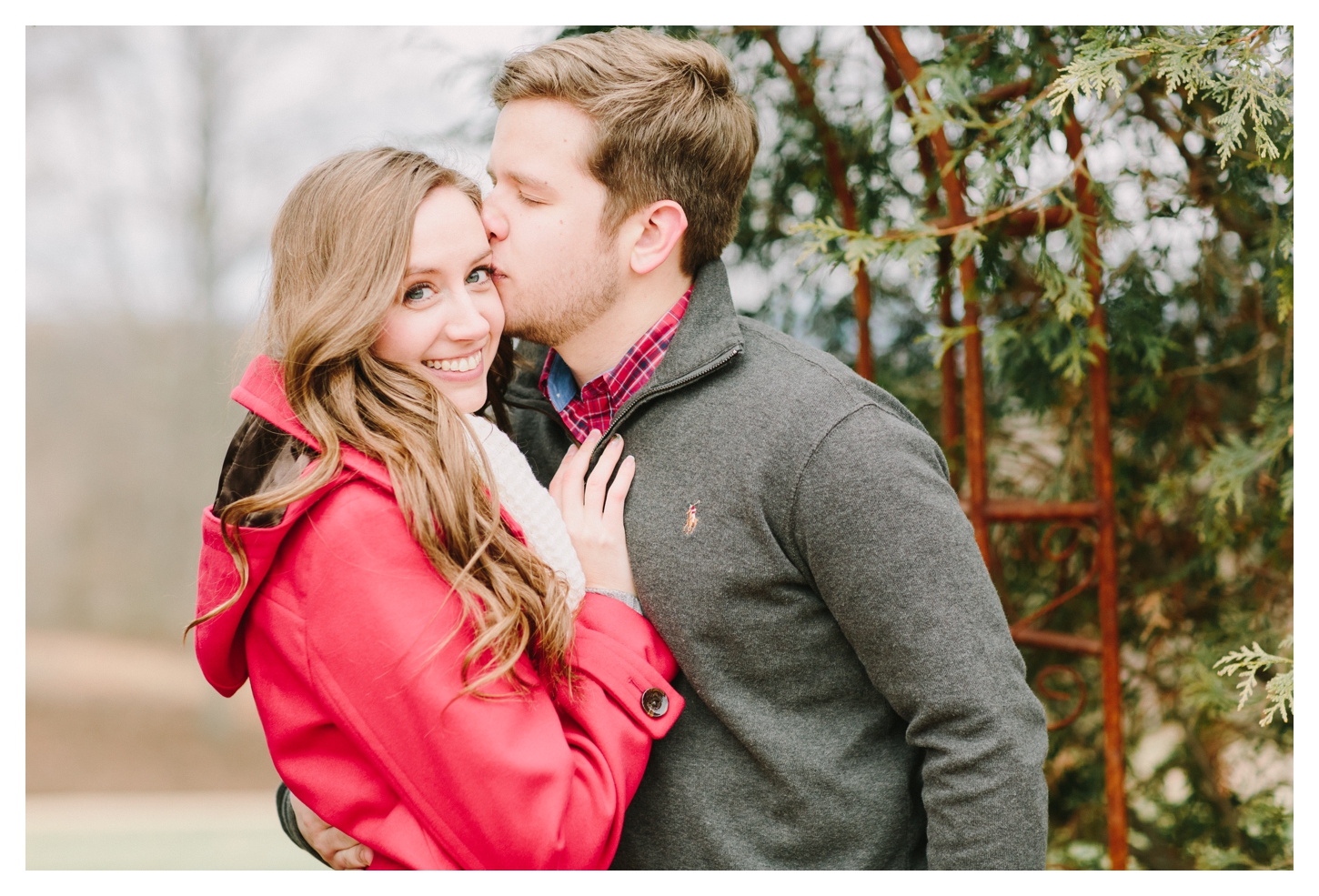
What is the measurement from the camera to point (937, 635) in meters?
1.58

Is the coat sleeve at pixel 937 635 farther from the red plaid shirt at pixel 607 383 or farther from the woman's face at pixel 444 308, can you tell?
the woman's face at pixel 444 308

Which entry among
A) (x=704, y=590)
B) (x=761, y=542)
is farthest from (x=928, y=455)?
(x=704, y=590)

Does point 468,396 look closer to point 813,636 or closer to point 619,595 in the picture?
point 619,595

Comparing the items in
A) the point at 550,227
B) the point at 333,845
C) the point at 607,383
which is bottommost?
the point at 333,845

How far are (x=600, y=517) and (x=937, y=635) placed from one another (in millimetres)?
→ 644

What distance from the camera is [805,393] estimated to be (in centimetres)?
173

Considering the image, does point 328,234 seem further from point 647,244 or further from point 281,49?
point 281,49

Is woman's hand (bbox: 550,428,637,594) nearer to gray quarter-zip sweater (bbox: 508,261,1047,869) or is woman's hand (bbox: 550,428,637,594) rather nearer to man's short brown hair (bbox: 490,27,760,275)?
gray quarter-zip sweater (bbox: 508,261,1047,869)

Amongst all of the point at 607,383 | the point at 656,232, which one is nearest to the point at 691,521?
the point at 607,383

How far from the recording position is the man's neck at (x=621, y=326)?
198 centimetres

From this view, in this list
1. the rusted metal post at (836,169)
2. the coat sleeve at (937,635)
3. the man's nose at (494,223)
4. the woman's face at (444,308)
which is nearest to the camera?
the coat sleeve at (937,635)

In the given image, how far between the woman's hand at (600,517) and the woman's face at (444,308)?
26 cm

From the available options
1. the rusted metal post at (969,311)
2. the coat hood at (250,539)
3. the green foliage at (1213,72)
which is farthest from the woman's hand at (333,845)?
the green foliage at (1213,72)

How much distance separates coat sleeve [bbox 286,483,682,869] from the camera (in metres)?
1.42
